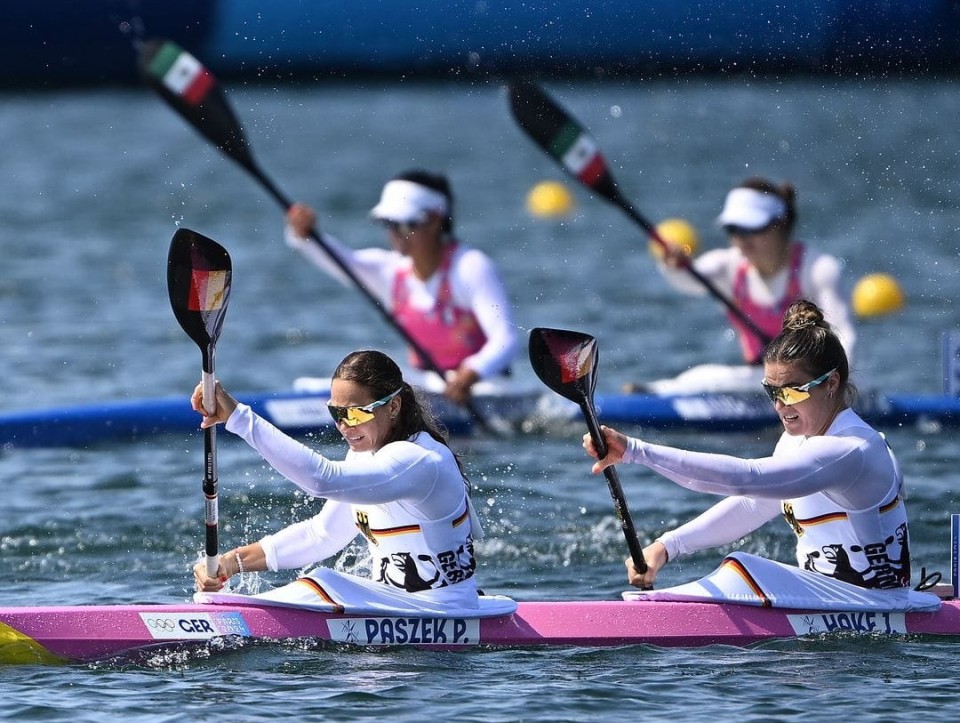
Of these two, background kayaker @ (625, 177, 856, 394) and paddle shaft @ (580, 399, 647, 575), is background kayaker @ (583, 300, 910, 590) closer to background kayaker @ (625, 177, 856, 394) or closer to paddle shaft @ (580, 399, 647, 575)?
paddle shaft @ (580, 399, 647, 575)

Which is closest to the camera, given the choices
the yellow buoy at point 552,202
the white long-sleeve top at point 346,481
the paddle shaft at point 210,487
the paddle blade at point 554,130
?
the white long-sleeve top at point 346,481

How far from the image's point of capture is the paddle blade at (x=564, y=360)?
6.57 meters

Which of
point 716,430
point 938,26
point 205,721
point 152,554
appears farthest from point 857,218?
point 205,721

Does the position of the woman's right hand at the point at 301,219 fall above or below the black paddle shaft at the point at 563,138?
below

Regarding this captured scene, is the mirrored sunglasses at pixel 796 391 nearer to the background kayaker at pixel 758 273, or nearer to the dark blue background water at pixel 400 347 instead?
the dark blue background water at pixel 400 347

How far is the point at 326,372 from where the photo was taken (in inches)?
572

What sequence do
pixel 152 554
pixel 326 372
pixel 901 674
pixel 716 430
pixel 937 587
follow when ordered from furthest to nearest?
pixel 326 372 → pixel 716 430 → pixel 152 554 → pixel 937 587 → pixel 901 674

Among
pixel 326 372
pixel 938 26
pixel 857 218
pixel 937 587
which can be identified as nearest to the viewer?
pixel 937 587

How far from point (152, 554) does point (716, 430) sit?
4.13 m

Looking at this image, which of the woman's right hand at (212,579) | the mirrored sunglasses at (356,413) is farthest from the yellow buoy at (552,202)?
the mirrored sunglasses at (356,413)

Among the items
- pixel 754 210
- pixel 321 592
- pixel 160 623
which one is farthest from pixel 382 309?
pixel 160 623

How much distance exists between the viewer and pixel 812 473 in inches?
247

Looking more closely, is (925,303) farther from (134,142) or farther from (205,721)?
(134,142)

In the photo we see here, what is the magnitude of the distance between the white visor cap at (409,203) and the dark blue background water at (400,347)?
146 centimetres
